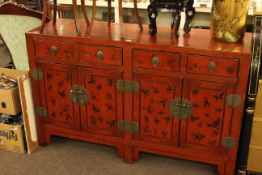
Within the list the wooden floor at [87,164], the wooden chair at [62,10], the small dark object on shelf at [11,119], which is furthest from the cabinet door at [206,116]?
the wooden chair at [62,10]

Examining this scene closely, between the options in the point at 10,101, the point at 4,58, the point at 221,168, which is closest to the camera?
the point at 221,168

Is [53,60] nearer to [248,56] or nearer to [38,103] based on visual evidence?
[38,103]

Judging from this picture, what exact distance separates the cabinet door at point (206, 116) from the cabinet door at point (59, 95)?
752 millimetres

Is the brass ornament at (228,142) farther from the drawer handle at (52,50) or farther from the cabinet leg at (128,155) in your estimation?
the drawer handle at (52,50)

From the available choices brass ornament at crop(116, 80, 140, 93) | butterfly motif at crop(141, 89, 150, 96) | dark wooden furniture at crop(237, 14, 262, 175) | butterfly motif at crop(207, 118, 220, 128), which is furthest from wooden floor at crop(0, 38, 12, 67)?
dark wooden furniture at crop(237, 14, 262, 175)

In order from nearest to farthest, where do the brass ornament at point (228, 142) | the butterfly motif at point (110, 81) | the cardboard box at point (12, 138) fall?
the brass ornament at point (228, 142) → the butterfly motif at point (110, 81) → the cardboard box at point (12, 138)

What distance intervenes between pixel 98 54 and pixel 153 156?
0.85 metres

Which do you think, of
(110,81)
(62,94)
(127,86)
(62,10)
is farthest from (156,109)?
(62,10)

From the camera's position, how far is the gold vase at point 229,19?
1776 millimetres

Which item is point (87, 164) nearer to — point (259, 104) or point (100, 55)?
point (100, 55)

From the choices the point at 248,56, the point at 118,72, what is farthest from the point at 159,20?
the point at 248,56

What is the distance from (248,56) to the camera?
5.50 feet

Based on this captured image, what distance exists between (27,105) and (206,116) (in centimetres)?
123

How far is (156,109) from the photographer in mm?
1995
